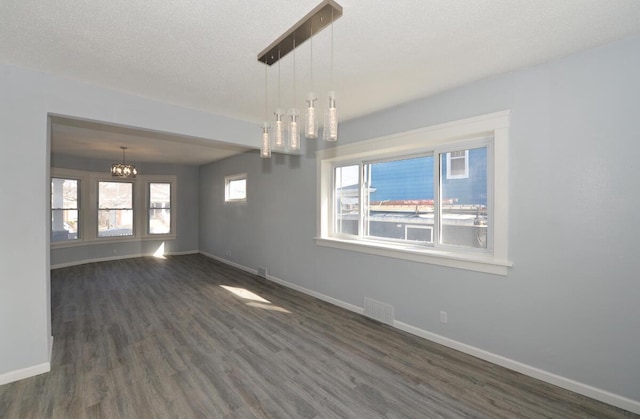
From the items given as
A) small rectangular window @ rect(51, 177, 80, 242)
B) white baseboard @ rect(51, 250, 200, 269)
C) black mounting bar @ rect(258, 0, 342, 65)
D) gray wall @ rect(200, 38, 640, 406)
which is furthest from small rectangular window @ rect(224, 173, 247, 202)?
black mounting bar @ rect(258, 0, 342, 65)

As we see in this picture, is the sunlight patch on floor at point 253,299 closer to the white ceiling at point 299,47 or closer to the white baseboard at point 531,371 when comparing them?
the white baseboard at point 531,371

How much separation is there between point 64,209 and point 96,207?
589 mm

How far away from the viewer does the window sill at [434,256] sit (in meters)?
2.48

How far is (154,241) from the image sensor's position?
7539mm

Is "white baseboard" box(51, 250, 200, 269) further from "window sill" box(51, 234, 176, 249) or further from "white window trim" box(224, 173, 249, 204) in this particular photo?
"white window trim" box(224, 173, 249, 204)

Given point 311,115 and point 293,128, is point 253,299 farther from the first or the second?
point 311,115

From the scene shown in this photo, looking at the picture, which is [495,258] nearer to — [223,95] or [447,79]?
[447,79]

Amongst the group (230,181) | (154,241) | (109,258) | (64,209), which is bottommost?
(109,258)

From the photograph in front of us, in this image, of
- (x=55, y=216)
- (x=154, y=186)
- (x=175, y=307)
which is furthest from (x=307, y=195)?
(x=55, y=216)

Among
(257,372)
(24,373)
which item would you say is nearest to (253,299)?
(257,372)

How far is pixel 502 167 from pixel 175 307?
429 centimetres

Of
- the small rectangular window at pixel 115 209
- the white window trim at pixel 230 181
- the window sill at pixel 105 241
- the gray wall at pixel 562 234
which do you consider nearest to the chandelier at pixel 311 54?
the gray wall at pixel 562 234

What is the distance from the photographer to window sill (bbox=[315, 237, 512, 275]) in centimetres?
248

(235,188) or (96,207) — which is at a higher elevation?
(235,188)
